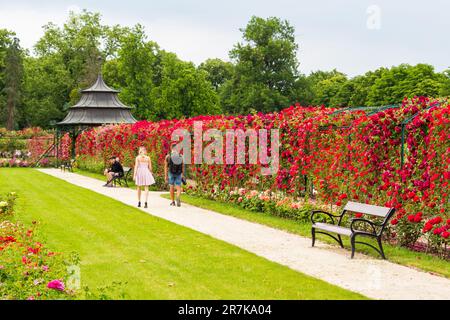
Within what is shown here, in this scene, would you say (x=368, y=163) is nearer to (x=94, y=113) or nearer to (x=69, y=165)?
(x=69, y=165)

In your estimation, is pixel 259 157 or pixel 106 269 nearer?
pixel 106 269

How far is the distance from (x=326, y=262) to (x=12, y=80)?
65924 mm

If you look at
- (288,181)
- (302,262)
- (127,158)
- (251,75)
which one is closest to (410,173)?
(302,262)

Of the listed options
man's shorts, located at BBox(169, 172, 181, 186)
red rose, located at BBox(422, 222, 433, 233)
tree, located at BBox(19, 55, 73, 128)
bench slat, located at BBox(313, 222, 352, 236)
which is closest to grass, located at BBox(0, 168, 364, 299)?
bench slat, located at BBox(313, 222, 352, 236)

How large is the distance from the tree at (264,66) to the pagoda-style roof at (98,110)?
1689 centimetres

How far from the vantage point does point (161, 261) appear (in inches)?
376

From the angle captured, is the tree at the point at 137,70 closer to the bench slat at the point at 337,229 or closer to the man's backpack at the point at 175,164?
the man's backpack at the point at 175,164

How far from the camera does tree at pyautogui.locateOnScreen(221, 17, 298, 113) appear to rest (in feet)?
202

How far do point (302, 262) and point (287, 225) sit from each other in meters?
4.04

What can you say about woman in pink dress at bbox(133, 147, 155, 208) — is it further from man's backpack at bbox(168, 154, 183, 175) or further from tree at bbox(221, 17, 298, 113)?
tree at bbox(221, 17, 298, 113)

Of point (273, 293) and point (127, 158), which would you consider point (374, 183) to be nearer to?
point (273, 293)

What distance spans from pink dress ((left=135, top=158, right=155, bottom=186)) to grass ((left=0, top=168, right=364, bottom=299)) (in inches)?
64.8
